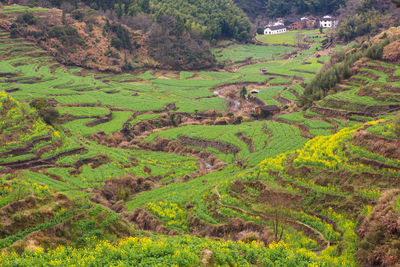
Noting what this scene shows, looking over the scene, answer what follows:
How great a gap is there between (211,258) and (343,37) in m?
123

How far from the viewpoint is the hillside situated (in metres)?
20.0

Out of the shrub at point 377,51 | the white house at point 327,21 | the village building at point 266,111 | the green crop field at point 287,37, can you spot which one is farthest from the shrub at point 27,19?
the white house at point 327,21

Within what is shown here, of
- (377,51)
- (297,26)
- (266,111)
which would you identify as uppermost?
(297,26)

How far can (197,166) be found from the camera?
4847 cm

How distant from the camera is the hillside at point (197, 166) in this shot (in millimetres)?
20016

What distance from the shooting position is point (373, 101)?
171 feet

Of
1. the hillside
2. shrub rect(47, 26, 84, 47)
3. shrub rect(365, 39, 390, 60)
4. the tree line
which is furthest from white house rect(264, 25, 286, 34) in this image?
shrub rect(365, 39, 390, 60)

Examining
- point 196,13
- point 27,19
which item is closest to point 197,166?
point 27,19

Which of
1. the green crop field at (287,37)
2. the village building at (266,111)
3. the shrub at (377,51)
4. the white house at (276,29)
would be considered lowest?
the village building at (266,111)

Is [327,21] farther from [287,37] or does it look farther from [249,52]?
[249,52]

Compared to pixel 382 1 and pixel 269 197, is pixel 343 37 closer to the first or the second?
pixel 382 1

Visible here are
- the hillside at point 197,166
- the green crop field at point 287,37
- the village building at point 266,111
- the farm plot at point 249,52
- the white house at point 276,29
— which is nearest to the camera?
the hillside at point 197,166

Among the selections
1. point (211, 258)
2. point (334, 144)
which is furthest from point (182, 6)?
point (211, 258)

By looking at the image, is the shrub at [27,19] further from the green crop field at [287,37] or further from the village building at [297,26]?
the village building at [297,26]
